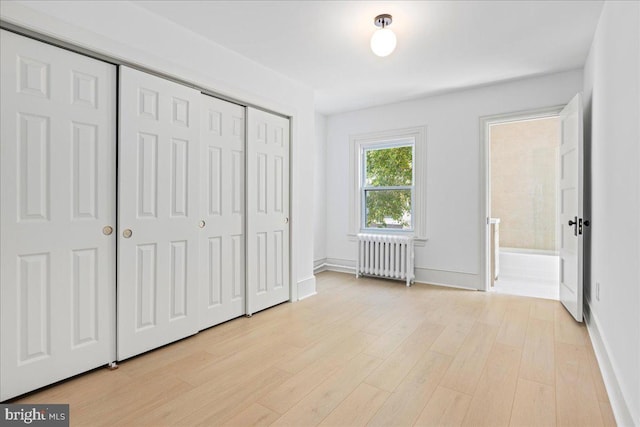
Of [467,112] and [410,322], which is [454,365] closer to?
[410,322]

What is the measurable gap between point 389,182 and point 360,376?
136 inches

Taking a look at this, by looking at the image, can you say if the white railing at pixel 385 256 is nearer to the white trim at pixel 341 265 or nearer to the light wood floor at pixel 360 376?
the white trim at pixel 341 265

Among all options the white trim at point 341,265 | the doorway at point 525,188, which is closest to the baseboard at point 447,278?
the white trim at point 341,265

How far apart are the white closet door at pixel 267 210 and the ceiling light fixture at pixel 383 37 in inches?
55.0

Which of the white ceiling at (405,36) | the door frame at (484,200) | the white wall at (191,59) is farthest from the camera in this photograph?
the door frame at (484,200)

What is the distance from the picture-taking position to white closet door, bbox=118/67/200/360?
2.40m

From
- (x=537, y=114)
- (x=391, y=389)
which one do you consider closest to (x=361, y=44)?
(x=537, y=114)

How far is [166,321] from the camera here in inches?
105

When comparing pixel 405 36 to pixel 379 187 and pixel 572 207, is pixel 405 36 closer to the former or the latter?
pixel 572 207

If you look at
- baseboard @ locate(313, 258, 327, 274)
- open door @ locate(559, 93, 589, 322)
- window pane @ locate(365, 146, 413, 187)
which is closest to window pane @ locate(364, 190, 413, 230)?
window pane @ locate(365, 146, 413, 187)

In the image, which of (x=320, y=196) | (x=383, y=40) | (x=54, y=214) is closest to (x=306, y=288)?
(x=320, y=196)

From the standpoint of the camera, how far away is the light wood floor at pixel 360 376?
1799 millimetres

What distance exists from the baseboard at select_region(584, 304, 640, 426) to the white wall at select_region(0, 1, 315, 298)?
2775mm

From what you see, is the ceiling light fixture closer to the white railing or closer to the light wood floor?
the light wood floor
